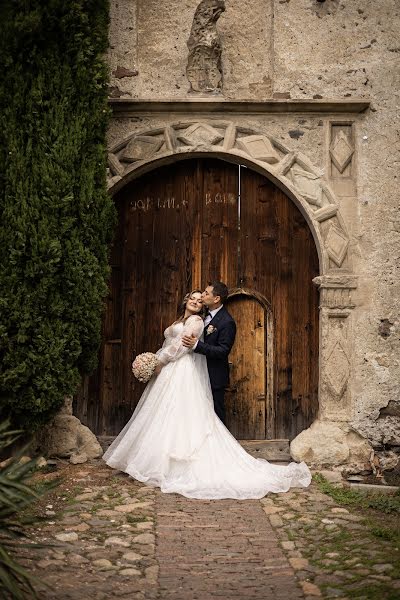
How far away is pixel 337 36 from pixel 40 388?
14.4 ft

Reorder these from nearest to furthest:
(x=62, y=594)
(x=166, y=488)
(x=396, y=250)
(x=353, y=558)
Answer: (x=62, y=594)
(x=353, y=558)
(x=166, y=488)
(x=396, y=250)

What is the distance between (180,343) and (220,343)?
0.37 m

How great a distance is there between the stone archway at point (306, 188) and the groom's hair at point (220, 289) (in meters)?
0.87

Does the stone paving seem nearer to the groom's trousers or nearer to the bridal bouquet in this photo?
the bridal bouquet

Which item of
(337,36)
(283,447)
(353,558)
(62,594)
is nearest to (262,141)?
(337,36)

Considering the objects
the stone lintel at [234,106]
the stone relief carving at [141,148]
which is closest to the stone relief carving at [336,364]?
the stone lintel at [234,106]

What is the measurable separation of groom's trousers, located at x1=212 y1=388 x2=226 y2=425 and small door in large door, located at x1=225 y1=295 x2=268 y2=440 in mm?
479

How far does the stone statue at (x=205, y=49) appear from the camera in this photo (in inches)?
301

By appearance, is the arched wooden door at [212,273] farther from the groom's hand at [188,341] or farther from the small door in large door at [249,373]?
the groom's hand at [188,341]

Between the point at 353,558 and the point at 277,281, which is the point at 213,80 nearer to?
the point at 277,281

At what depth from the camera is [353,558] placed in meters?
4.96

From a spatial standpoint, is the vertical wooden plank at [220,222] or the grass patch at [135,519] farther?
the vertical wooden plank at [220,222]

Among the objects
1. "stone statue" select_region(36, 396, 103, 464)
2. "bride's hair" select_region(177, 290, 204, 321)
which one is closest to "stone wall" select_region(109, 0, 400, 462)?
"bride's hair" select_region(177, 290, 204, 321)

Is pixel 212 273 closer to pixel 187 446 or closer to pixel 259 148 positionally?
pixel 259 148
